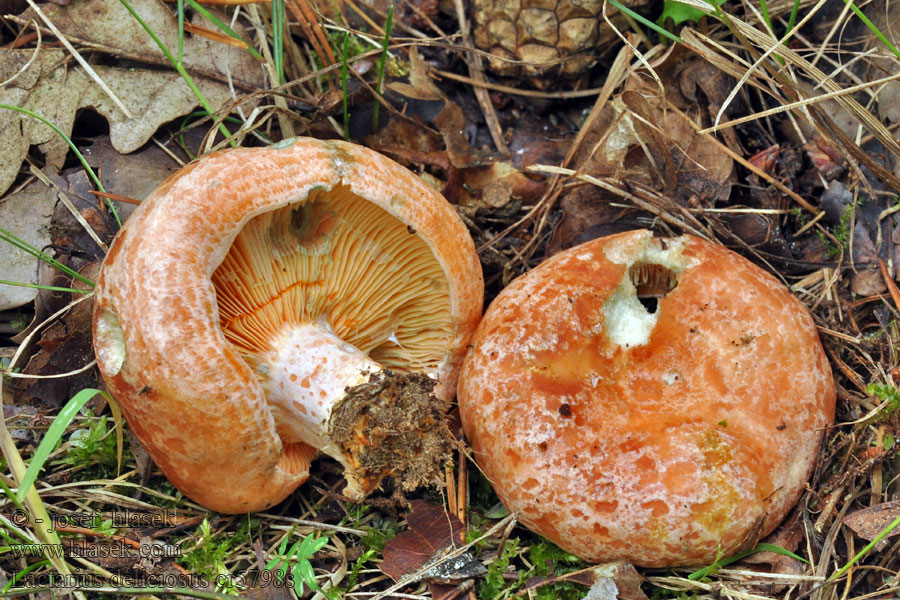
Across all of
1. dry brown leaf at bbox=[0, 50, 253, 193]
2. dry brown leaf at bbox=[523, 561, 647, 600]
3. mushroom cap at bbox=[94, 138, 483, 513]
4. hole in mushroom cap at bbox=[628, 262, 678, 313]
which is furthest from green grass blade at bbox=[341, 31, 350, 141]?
dry brown leaf at bbox=[523, 561, 647, 600]

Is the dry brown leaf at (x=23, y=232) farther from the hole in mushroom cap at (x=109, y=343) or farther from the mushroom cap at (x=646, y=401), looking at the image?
the mushroom cap at (x=646, y=401)

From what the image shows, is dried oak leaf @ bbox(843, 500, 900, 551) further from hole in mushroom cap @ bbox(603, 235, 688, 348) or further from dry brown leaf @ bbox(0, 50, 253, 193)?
dry brown leaf @ bbox(0, 50, 253, 193)

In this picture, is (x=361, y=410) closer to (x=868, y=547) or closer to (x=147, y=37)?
(x=868, y=547)

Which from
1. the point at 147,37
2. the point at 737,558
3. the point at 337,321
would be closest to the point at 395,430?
the point at 337,321

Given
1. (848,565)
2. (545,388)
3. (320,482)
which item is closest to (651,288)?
(545,388)

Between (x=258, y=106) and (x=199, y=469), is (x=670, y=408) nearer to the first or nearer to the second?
(x=199, y=469)
